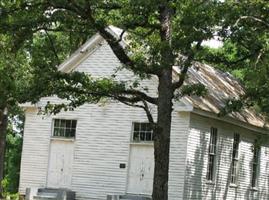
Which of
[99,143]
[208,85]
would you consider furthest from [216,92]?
[99,143]

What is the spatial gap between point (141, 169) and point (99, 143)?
2.14 metres

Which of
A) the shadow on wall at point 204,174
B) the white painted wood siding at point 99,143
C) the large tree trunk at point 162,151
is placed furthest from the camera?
the white painted wood siding at point 99,143

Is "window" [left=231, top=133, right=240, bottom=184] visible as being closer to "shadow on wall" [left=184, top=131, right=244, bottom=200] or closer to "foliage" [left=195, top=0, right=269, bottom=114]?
"shadow on wall" [left=184, top=131, right=244, bottom=200]

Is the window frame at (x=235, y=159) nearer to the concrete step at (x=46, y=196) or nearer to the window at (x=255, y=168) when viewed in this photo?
the window at (x=255, y=168)

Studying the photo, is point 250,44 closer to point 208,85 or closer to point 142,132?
point 142,132

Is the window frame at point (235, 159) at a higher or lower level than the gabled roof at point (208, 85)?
lower

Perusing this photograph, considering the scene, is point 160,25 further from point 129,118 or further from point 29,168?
point 29,168

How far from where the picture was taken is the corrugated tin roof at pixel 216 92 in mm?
22766

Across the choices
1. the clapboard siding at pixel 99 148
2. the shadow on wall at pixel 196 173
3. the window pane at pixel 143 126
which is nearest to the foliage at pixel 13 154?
the clapboard siding at pixel 99 148

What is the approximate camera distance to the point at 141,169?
23359mm

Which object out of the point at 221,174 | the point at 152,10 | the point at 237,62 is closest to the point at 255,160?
the point at 221,174

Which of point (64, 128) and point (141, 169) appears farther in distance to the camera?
point (64, 128)

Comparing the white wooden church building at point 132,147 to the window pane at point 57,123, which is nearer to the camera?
the white wooden church building at point 132,147

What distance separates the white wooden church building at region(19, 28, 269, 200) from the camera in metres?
22.6
